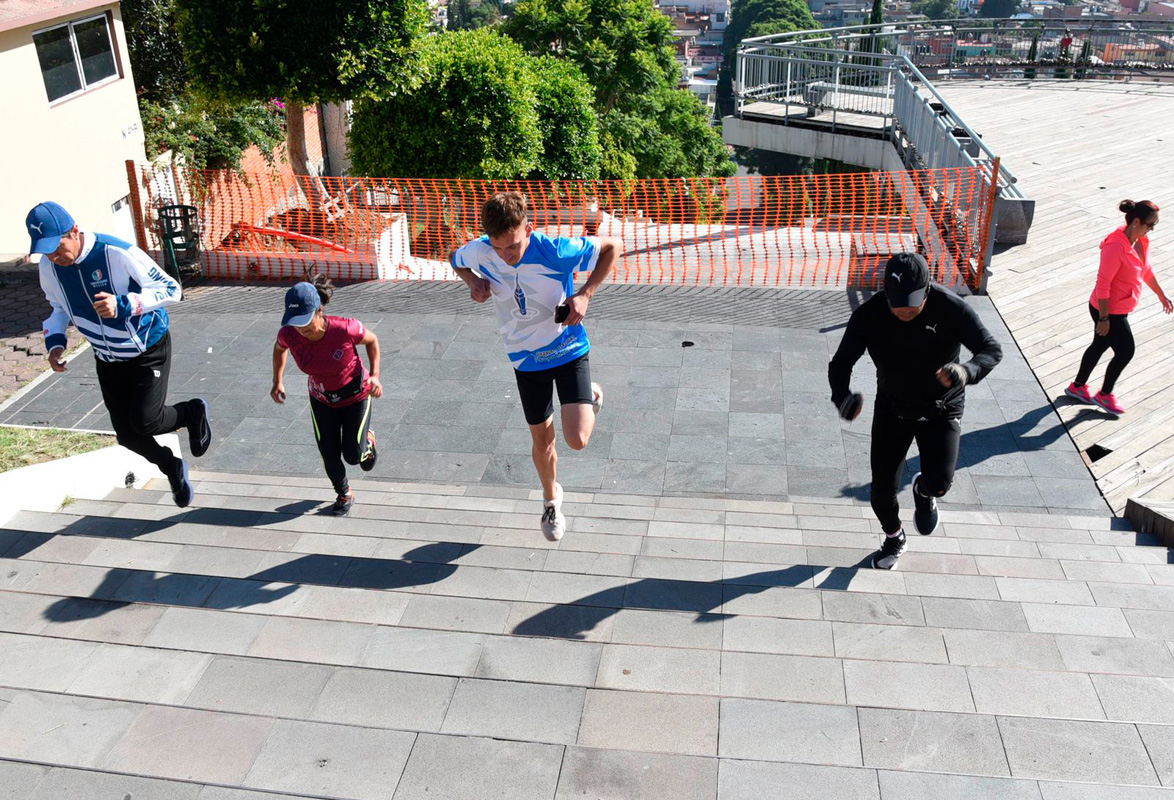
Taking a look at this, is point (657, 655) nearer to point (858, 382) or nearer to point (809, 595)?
point (809, 595)

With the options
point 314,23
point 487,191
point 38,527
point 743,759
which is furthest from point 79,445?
point 314,23

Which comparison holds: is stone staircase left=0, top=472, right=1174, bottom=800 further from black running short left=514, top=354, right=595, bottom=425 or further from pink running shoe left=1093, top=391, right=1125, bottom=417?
pink running shoe left=1093, top=391, right=1125, bottom=417

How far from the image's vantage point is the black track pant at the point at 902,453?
4.58 meters

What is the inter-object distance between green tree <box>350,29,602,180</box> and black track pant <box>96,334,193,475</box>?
33.7 feet

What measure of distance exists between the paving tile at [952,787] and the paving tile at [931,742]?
5cm

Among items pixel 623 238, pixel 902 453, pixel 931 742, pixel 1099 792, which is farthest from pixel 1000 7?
pixel 1099 792

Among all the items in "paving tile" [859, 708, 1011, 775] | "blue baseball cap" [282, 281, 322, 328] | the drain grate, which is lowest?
the drain grate

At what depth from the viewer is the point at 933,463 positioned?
15.2ft

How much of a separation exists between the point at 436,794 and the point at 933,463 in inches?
109

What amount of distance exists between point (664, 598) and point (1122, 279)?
14.6ft

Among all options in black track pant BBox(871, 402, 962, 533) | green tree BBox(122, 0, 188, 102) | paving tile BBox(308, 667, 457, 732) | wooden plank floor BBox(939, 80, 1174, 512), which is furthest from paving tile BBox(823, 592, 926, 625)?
green tree BBox(122, 0, 188, 102)

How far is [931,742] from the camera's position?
3152 millimetres

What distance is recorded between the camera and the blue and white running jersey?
4688 millimetres

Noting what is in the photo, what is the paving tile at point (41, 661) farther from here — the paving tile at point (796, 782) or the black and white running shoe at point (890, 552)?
the black and white running shoe at point (890, 552)
